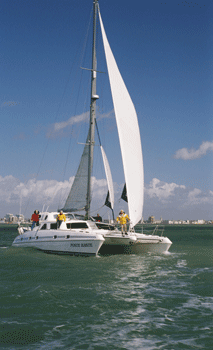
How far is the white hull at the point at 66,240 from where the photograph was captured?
699 inches

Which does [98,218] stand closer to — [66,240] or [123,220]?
[123,220]

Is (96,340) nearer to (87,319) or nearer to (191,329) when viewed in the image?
(87,319)

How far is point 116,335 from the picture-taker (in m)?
6.54

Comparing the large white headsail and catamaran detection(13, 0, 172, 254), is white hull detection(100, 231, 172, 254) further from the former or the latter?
the large white headsail

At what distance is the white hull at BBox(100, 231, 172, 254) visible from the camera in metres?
18.6

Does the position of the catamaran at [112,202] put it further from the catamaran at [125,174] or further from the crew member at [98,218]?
the crew member at [98,218]

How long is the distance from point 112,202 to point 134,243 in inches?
216

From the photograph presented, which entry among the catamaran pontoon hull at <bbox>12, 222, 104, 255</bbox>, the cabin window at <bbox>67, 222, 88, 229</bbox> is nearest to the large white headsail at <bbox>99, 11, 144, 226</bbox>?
the catamaran pontoon hull at <bbox>12, 222, 104, 255</bbox>

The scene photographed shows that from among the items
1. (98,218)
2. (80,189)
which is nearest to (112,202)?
(98,218)

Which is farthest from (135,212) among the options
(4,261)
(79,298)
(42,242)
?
(79,298)

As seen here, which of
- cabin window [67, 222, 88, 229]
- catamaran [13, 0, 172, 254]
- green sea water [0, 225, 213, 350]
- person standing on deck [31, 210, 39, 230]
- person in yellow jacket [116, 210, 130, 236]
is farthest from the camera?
person standing on deck [31, 210, 39, 230]

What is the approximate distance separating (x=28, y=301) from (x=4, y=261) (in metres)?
8.87

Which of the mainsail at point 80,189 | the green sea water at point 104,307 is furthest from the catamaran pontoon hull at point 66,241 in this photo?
the mainsail at point 80,189

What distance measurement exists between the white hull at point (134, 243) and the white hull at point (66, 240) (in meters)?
1.15
